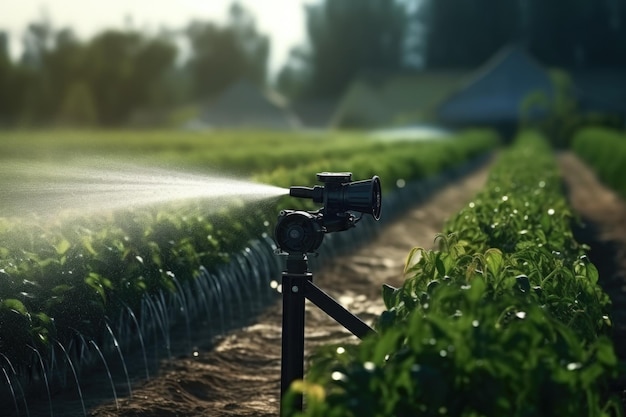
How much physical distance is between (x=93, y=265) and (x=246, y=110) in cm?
9061

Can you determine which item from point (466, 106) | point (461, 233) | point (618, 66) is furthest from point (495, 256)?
point (618, 66)

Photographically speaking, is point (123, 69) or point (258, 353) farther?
point (123, 69)

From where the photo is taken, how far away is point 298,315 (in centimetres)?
518

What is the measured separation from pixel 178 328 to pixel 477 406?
5575 millimetres

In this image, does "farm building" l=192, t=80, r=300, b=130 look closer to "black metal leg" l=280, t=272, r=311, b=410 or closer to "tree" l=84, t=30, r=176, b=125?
"tree" l=84, t=30, r=176, b=125

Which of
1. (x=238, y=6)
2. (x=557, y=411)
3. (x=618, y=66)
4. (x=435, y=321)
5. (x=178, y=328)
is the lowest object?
(x=178, y=328)

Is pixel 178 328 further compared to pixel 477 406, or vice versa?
pixel 178 328

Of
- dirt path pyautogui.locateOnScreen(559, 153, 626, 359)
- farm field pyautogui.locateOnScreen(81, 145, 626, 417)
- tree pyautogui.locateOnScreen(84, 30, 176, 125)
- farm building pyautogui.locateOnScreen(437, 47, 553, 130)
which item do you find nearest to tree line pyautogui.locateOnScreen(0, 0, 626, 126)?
A: tree pyautogui.locateOnScreen(84, 30, 176, 125)

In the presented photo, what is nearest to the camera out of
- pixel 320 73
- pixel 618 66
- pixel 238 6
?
pixel 618 66

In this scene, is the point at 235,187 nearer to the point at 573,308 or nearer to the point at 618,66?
the point at 573,308

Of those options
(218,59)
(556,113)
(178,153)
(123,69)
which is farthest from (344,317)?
(218,59)

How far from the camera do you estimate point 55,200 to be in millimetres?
10648

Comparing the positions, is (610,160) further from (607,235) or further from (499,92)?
(499,92)

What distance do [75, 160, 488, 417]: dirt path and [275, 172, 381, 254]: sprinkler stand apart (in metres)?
1.77
